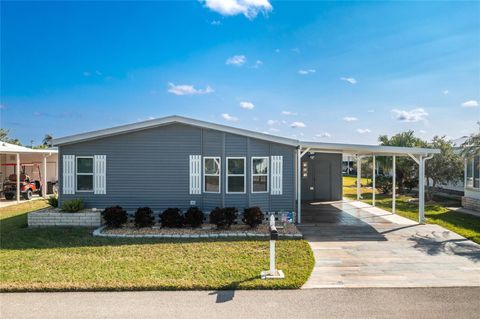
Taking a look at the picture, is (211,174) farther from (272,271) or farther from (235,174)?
(272,271)

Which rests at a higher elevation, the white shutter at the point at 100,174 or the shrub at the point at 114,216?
the white shutter at the point at 100,174

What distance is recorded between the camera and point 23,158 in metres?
22.0

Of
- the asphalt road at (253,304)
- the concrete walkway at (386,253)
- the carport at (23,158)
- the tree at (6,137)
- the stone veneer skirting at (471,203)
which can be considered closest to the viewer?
the asphalt road at (253,304)

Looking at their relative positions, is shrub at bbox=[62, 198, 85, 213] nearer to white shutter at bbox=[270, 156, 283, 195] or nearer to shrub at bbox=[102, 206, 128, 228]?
shrub at bbox=[102, 206, 128, 228]

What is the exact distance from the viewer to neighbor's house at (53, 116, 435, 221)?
10.8m

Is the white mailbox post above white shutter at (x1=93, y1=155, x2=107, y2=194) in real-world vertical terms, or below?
below

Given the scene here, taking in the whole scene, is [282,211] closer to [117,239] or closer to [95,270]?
[117,239]

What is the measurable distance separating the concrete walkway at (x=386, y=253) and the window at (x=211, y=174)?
324cm

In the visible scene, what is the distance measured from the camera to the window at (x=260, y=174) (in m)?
10.9

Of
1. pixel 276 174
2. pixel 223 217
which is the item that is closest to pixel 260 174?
pixel 276 174

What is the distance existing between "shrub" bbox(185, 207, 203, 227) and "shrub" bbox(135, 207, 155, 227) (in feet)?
3.89

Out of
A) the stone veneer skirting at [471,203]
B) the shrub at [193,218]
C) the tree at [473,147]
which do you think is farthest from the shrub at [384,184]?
the shrub at [193,218]

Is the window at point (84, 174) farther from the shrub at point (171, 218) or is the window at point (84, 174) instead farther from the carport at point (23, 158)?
the carport at point (23, 158)

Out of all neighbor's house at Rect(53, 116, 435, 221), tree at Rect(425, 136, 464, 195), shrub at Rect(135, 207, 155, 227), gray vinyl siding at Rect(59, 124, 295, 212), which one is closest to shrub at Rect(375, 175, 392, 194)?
tree at Rect(425, 136, 464, 195)
